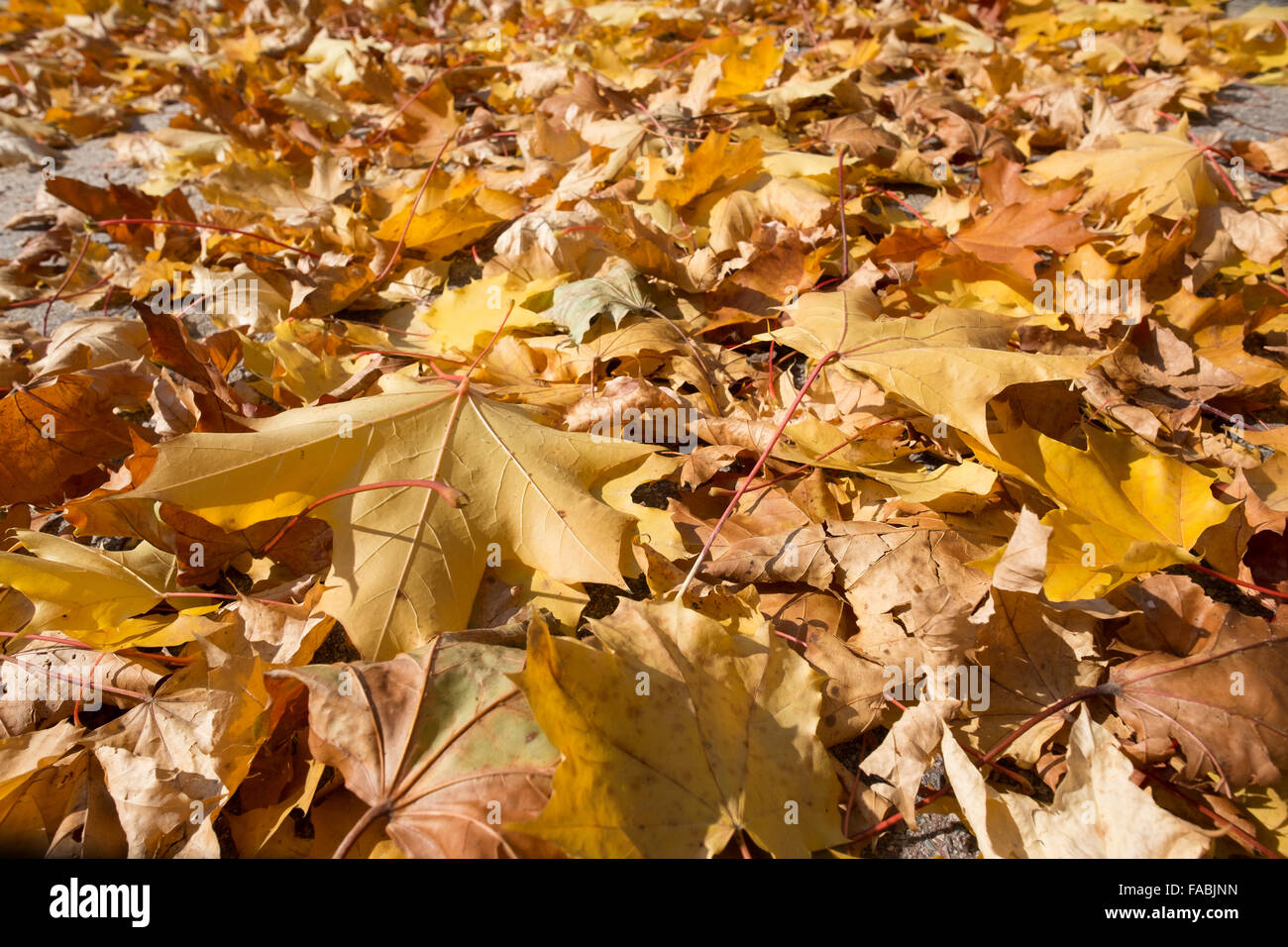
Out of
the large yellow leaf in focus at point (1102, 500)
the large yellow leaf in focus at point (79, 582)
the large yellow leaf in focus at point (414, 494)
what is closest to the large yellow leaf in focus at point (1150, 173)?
the large yellow leaf in focus at point (1102, 500)

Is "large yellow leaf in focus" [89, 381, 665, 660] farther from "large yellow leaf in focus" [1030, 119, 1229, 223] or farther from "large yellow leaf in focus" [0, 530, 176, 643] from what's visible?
"large yellow leaf in focus" [1030, 119, 1229, 223]

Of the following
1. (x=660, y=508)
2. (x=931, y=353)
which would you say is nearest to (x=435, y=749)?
(x=660, y=508)

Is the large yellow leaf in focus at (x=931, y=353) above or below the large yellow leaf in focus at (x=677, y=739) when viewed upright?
above

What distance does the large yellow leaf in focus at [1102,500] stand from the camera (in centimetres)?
87

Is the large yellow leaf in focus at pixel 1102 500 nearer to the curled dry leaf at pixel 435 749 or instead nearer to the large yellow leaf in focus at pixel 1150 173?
the curled dry leaf at pixel 435 749

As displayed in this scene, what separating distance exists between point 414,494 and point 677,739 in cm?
47

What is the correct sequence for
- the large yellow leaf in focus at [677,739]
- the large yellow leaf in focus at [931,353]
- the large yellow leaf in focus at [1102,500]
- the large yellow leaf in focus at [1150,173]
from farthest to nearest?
1. the large yellow leaf in focus at [1150,173]
2. the large yellow leaf in focus at [931,353]
3. the large yellow leaf in focus at [1102,500]
4. the large yellow leaf in focus at [677,739]

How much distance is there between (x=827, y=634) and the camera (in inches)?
36.9

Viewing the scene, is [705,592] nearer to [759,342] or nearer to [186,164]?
[759,342]

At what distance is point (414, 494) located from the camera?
98cm

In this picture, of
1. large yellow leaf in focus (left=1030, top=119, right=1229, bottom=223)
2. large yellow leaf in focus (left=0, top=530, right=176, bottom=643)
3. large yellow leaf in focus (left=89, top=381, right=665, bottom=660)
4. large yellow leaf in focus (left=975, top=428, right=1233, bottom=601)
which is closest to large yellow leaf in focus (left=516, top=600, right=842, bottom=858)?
large yellow leaf in focus (left=89, top=381, right=665, bottom=660)

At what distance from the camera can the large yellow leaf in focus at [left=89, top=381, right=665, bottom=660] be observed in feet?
2.91

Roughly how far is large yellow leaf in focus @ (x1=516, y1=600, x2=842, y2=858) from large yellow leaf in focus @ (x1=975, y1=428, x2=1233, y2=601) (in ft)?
1.15

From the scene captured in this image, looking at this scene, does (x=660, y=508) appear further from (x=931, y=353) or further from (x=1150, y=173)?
(x=1150, y=173)
